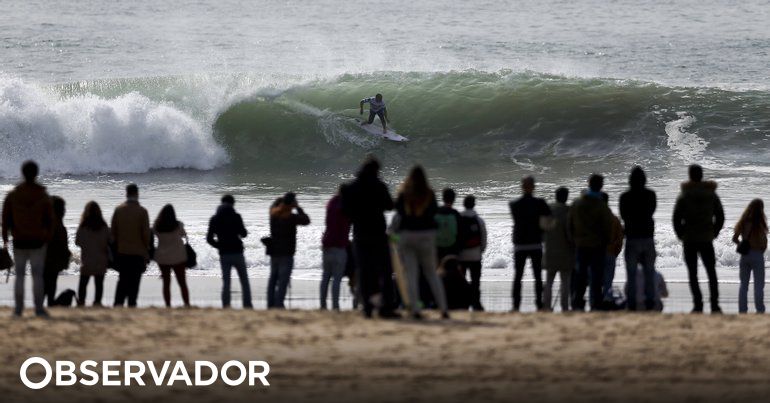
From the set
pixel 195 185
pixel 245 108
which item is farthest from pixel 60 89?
pixel 195 185

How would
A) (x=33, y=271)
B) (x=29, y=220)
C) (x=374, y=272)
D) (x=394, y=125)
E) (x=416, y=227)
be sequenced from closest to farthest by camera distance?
(x=416, y=227), (x=374, y=272), (x=29, y=220), (x=33, y=271), (x=394, y=125)

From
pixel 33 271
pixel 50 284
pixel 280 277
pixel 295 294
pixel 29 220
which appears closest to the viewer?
pixel 29 220

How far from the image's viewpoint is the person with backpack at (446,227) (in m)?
11.6

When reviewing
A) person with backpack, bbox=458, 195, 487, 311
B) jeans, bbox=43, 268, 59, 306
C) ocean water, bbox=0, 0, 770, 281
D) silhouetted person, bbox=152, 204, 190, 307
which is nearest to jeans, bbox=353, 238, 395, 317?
person with backpack, bbox=458, 195, 487, 311

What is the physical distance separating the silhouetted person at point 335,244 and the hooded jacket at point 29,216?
2.36 meters

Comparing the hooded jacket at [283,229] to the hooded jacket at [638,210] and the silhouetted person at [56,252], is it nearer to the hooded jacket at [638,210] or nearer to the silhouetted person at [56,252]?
the silhouetted person at [56,252]

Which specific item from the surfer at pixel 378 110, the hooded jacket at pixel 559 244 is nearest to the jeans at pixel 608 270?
the hooded jacket at pixel 559 244

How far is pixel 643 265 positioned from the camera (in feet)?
38.1

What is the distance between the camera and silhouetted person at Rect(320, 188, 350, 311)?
11641 millimetres

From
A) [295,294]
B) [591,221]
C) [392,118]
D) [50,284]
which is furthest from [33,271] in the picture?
[392,118]

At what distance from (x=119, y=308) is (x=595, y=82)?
2700 cm

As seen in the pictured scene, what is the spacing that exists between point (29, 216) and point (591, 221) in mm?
4605

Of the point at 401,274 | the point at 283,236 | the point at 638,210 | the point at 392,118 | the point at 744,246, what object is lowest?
the point at 401,274

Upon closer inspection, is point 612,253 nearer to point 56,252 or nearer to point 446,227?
point 446,227
